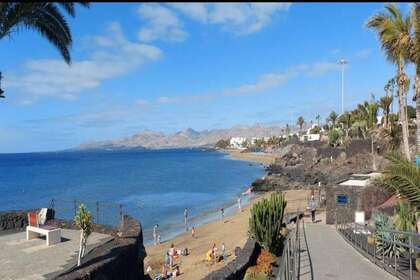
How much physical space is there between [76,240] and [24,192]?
6325 centimetres

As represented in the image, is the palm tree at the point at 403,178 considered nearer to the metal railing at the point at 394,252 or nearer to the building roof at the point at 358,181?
the metal railing at the point at 394,252

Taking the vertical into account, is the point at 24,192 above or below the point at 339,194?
below

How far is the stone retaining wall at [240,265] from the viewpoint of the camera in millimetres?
8812

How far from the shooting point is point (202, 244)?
27.4 meters

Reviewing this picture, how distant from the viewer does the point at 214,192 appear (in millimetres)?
62250

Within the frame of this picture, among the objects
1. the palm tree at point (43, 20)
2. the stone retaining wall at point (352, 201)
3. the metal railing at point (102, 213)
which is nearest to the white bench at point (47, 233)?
the palm tree at point (43, 20)

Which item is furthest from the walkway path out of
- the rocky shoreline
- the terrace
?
the rocky shoreline

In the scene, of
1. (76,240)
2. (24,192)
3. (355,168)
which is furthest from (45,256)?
(24,192)

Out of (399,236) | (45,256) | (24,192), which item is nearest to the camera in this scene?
(399,236)

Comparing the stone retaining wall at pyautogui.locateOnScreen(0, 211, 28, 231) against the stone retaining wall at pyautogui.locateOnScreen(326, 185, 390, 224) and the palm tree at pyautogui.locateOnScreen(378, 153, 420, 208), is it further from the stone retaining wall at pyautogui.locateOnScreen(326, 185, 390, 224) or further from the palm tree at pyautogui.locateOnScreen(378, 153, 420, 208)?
the palm tree at pyautogui.locateOnScreen(378, 153, 420, 208)

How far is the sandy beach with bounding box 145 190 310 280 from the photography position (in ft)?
68.3

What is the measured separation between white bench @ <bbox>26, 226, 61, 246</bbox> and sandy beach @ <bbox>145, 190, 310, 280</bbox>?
6630 mm

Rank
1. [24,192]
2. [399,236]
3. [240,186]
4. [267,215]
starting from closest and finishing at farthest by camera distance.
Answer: [399,236], [267,215], [240,186], [24,192]

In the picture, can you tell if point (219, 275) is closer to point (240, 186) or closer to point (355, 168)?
Answer: point (355, 168)
